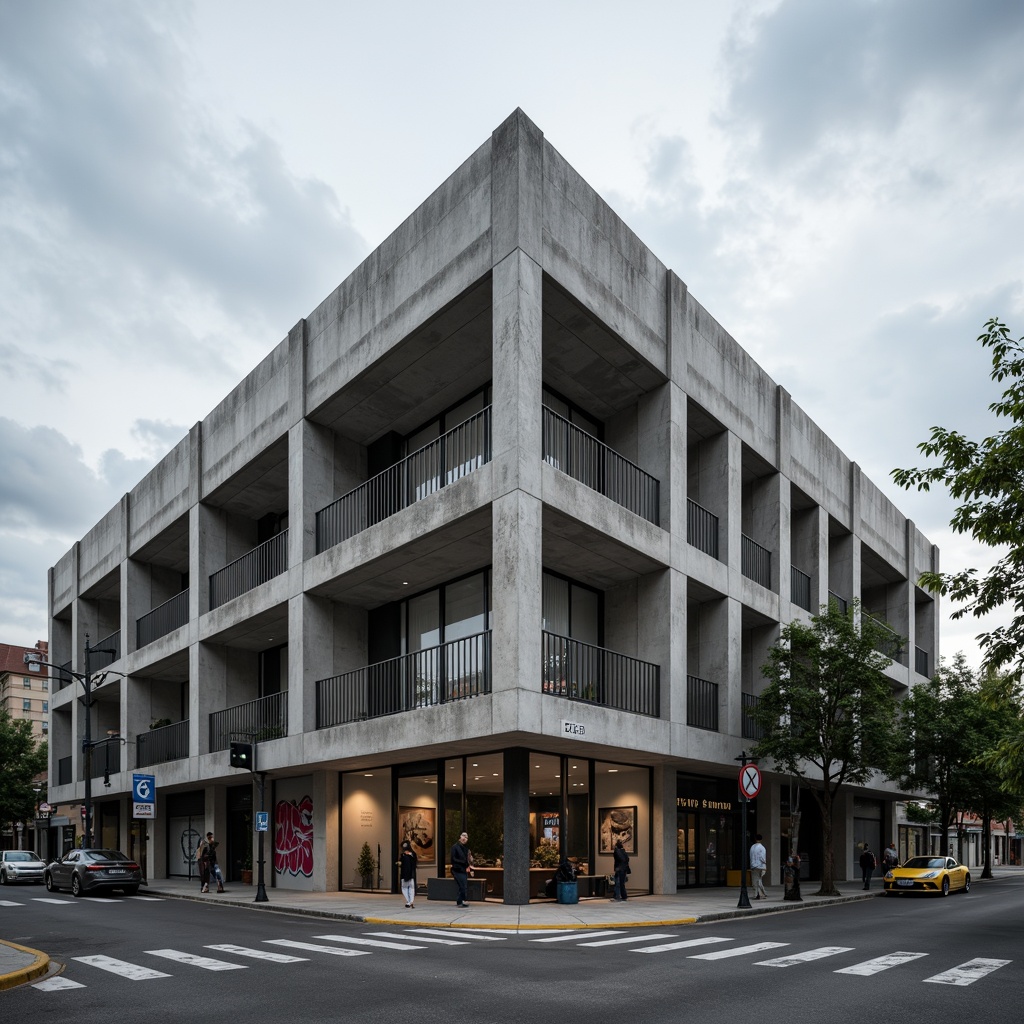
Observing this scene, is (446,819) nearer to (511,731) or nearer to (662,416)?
(511,731)

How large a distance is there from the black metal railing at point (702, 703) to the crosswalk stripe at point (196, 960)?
15.5m

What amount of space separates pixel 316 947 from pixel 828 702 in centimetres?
1764

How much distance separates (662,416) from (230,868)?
21.9 m

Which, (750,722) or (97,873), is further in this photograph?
(97,873)

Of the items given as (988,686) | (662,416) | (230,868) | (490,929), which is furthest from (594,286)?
(230,868)

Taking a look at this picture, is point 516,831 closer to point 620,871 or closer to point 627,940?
point 620,871

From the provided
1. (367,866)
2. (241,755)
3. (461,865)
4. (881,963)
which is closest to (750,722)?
(461,865)

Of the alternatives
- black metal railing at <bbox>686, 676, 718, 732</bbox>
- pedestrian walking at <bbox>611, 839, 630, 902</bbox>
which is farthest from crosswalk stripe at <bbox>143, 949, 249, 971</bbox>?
black metal railing at <bbox>686, 676, 718, 732</bbox>

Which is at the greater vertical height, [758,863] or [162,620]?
[162,620]

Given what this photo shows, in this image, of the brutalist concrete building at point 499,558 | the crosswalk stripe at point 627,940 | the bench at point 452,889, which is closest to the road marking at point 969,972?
the crosswalk stripe at point 627,940

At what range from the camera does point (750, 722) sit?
29828 millimetres

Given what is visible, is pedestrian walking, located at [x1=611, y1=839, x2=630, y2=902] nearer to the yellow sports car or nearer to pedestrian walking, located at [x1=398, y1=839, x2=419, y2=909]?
pedestrian walking, located at [x1=398, y1=839, x2=419, y2=909]

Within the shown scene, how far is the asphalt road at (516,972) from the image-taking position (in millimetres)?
10109

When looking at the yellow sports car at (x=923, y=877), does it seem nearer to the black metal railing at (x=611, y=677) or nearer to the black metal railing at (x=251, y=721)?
the black metal railing at (x=611, y=677)
